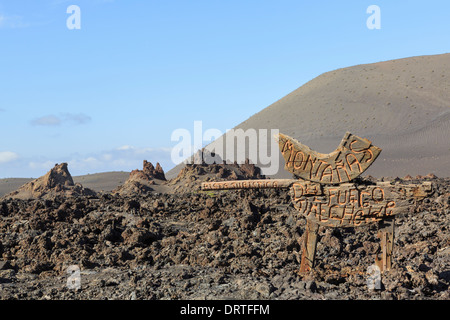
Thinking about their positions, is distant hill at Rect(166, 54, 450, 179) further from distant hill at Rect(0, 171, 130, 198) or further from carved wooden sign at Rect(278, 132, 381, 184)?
carved wooden sign at Rect(278, 132, 381, 184)

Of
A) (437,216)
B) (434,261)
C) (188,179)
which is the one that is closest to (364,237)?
(434,261)

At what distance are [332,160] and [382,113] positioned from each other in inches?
2153

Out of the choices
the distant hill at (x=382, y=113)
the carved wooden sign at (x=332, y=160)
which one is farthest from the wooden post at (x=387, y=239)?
the distant hill at (x=382, y=113)

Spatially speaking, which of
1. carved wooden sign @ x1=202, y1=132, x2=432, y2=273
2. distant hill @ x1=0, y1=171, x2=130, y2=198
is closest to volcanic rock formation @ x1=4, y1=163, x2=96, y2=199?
distant hill @ x1=0, y1=171, x2=130, y2=198

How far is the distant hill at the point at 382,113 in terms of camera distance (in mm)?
49406

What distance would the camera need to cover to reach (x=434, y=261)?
10.6 meters

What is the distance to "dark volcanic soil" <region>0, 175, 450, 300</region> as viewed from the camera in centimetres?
835

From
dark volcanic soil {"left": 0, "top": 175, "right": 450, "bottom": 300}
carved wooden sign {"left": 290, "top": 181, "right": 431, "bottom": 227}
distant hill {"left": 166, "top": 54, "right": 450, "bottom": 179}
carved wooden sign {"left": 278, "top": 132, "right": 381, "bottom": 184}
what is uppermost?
distant hill {"left": 166, "top": 54, "right": 450, "bottom": 179}

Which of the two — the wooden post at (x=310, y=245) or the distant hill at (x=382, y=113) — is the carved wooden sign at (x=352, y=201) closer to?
the wooden post at (x=310, y=245)

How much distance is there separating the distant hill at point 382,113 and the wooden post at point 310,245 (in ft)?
122

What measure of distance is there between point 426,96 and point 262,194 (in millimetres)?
49935

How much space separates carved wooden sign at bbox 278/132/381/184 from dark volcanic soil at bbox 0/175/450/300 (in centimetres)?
156
